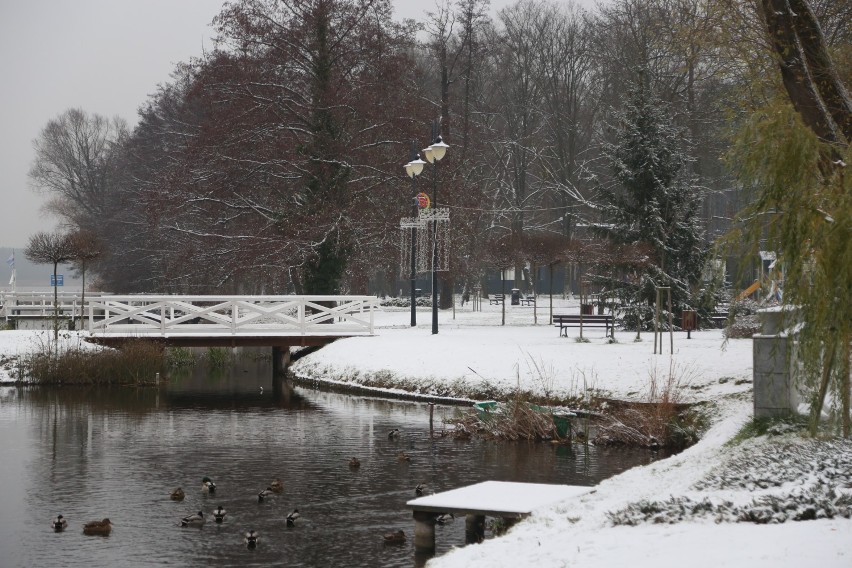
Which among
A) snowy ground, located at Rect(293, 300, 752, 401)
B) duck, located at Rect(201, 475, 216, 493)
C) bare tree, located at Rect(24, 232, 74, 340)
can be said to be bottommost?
duck, located at Rect(201, 475, 216, 493)

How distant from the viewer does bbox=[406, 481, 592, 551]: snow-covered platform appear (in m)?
10.4

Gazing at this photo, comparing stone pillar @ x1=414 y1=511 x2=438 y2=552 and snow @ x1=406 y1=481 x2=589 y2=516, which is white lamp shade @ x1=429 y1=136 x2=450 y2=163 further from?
stone pillar @ x1=414 y1=511 x2=438 y2=552

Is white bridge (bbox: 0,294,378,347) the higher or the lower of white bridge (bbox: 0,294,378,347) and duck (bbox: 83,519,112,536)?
the higher

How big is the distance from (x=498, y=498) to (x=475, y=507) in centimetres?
64

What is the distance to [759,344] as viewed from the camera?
1383cm

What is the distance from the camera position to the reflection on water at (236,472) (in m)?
10.9

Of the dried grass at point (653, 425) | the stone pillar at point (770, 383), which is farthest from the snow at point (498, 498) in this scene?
the dried grass at point (653, 425)

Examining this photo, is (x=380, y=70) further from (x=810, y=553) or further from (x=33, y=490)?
(x=810, y=553)

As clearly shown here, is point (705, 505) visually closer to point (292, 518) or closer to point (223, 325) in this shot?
point (292, 518)

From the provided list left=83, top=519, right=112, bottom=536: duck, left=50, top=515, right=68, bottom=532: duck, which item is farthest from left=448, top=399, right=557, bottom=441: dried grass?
left=50, top=515, right=68, bottom=532: duck

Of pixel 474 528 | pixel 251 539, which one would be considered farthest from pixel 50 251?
pixel 474 528

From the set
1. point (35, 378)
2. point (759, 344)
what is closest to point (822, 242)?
point (759, 344)

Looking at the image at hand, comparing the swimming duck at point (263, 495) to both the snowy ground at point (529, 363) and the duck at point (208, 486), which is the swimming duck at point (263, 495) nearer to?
the duck at point (208, 486)

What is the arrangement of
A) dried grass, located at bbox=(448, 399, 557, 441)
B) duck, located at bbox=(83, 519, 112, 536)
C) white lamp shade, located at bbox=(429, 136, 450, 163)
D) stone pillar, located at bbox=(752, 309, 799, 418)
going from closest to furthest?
duck, located at bbox=(83, 519, 112, 536) → stone pillar, located at bbox=(752, 309, 799, 418) → dried grass, located at bbox=(448, 399, 557, 441) → white lamp shade, located at bbox=(429, 136, 450, 163)
